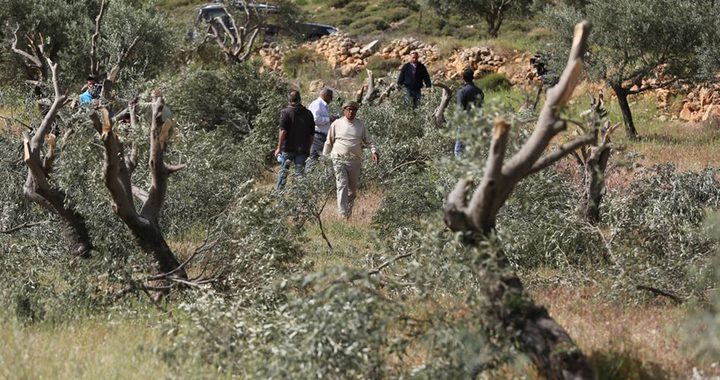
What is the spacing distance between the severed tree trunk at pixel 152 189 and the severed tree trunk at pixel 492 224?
9.29ft

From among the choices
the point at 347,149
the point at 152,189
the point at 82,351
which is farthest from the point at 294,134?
the point at 82,351

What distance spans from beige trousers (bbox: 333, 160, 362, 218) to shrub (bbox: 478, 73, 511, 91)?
659 inches

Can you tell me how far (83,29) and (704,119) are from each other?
1348 centimetres

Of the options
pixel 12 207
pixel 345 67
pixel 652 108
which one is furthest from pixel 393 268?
pixel 345 67

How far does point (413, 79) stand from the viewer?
17609 millimetres

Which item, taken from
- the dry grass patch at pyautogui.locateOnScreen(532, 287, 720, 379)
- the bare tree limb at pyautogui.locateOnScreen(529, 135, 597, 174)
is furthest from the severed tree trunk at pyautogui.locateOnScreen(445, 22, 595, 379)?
the dry grass patch at pyautogui.locateOnScreen(532, 287, 720, 379)

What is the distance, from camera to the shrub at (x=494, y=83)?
29.0 metres

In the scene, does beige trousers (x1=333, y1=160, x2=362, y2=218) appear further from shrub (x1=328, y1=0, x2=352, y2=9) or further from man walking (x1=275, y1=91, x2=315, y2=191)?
shrub (x1=328, y1=0, x2=352, y2=9)

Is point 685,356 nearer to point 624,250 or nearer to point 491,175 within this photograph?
point 491,175

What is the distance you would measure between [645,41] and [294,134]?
9931mm

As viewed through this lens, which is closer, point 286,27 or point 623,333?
point 623,333

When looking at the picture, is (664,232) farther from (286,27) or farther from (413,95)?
(286,27)

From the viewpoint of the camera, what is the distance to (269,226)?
843 centimetres

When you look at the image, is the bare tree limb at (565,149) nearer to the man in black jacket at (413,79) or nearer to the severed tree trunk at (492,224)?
the severed tree trunk at (492,224)
